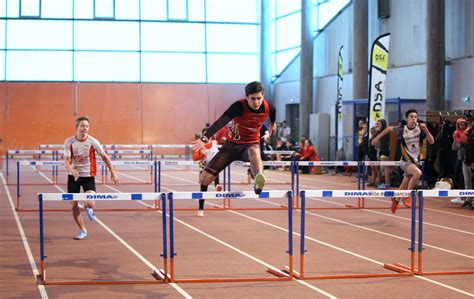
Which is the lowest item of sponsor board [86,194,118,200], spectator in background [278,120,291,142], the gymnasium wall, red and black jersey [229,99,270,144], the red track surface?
the red track surface

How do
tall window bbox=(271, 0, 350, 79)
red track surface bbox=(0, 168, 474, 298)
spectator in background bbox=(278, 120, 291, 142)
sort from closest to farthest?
red track surface bbox=(0, 168, 474, 298), spectator in background bbox=(278, 120, 291, 142), tall window bbox=(271, 0, 350, 79)

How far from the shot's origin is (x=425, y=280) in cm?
892

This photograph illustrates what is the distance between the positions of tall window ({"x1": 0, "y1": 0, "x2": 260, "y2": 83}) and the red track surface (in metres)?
24.1

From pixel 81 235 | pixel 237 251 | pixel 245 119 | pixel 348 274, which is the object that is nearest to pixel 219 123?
pixel 245 119

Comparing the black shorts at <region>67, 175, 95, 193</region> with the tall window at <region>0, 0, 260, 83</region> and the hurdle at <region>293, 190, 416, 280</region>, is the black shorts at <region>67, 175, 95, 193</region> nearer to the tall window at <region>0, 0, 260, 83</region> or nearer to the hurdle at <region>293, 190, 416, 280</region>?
the hurdle at <region>293, 190, 416, 280</region>

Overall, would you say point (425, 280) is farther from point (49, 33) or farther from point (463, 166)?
point (49, 33)

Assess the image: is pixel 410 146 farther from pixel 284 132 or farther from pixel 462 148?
pixel 284 132

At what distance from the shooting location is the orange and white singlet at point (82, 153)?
456 inches

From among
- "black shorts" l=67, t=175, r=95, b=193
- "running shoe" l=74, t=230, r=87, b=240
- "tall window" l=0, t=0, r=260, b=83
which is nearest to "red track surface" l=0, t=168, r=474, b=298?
"running shoe" l=74, t=230, r=87, b=240

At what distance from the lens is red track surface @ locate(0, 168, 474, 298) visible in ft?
27.4

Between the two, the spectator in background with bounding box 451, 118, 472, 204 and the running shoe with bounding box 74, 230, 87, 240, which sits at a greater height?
the spectator in background with bounding box 451, 118, 472, 204

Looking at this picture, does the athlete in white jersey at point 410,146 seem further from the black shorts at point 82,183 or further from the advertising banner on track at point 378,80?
the advertising banner on track at point 378,80

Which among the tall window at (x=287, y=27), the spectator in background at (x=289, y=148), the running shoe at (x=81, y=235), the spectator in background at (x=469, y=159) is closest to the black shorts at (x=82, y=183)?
the running shoe at (x=81, y=235)

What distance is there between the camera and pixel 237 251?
10.9 metres
